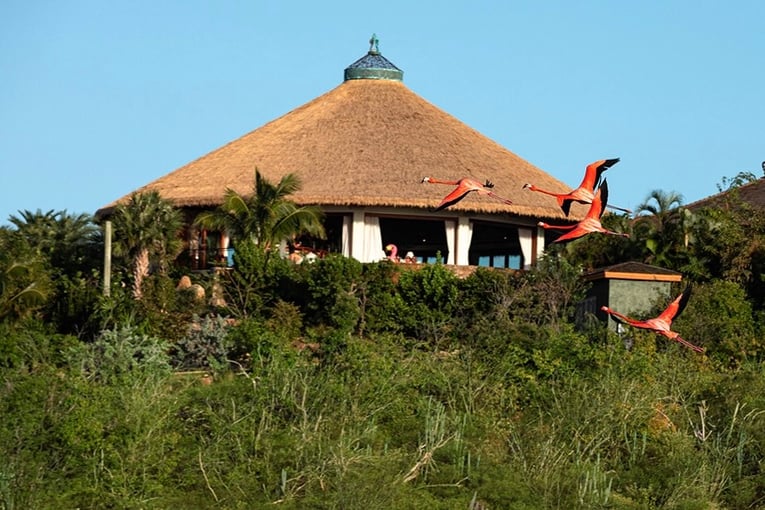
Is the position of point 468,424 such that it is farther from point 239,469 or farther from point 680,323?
point 680,323

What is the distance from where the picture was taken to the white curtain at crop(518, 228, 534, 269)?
35.8 meters

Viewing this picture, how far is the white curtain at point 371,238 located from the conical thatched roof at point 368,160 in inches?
30.4

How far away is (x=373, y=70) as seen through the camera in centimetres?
4009

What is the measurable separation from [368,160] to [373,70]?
538cm

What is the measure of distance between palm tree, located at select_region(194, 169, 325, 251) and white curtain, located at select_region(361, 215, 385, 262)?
218cm

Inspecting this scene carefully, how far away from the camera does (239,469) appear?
892 inches

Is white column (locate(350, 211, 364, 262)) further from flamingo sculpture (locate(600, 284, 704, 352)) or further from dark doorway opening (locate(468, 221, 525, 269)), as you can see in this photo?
flamingo sculpture (locate(600, 284, 704, 352))

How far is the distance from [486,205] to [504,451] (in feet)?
35.4

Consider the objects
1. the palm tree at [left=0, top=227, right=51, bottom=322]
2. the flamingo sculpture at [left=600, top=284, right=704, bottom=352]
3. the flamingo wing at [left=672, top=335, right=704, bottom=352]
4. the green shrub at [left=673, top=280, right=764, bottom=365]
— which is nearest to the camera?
the flamingo wing at [left=672, top=335, right=704, bottom=352]

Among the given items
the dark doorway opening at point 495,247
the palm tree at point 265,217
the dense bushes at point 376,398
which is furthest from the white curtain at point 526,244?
the palm tree at point 265,217

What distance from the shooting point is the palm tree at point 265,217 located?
31781 mm

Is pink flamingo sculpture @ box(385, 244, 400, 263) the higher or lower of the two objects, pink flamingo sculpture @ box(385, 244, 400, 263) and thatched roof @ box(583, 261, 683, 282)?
the higher

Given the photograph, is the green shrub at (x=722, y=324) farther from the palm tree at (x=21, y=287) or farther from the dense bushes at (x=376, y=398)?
the palm tree at (x=21, y=287)

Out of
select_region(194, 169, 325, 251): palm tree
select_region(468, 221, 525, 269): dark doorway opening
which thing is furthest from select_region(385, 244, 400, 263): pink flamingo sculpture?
select_region(468, 221, 525, 269): dark doorway opening
